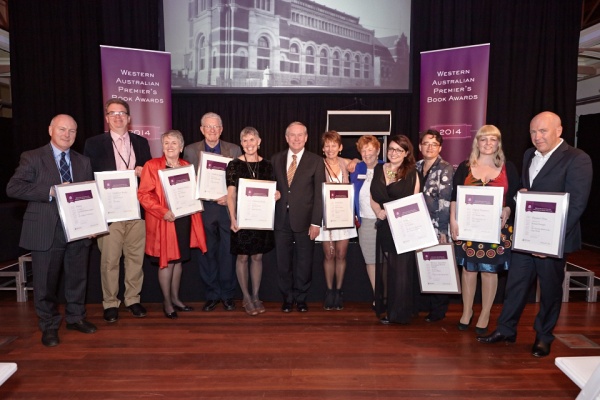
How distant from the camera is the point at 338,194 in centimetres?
378

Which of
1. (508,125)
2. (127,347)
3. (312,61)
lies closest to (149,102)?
(312,61)

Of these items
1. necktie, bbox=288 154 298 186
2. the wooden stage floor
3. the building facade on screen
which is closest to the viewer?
the wooden stage floor

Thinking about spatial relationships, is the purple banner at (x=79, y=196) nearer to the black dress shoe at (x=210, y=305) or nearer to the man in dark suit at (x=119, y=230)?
the man in dark suit at (x=119, y=230)

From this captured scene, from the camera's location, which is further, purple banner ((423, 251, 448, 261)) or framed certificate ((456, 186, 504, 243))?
purple banner ((423, 251, 448, 261))

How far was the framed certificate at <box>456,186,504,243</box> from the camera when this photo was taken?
3141 millimetres

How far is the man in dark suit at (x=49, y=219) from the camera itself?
3102 millimetres

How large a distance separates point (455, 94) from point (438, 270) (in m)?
3.37

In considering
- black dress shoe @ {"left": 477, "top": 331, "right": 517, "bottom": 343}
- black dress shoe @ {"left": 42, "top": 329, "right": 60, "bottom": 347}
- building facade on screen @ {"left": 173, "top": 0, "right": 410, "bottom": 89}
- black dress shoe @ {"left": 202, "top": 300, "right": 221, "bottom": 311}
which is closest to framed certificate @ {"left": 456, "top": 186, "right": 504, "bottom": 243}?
black dress shoe @ {"left": 477, "top": 331, "right": 517, "bottom": 343}

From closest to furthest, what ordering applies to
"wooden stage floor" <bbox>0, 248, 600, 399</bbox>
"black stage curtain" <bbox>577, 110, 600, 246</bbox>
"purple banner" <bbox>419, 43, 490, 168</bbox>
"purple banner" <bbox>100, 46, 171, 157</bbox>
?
"wooden stage floor" <bbox>0, 248, 600, 399</bbox> → "purple banner" <bbox>100, 46, 171, 157</bbox> → "purple banner" <bbox>419, 43, 490, 168</bbox> → "black stage curtain" <bbox>577, 110, 600, 246</bbox>

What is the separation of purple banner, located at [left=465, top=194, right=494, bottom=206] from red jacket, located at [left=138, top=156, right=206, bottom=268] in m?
2.37

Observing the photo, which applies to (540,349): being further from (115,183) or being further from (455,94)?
(455,94)

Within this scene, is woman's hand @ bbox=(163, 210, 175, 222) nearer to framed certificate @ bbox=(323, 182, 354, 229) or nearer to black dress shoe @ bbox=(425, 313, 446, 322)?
framed certificate @ bbox=(323, 182, 354, 229)

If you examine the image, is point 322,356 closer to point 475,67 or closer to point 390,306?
point 390,306

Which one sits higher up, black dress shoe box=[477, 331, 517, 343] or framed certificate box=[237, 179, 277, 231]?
framed certificate box=[237, 179, 277, 231]
